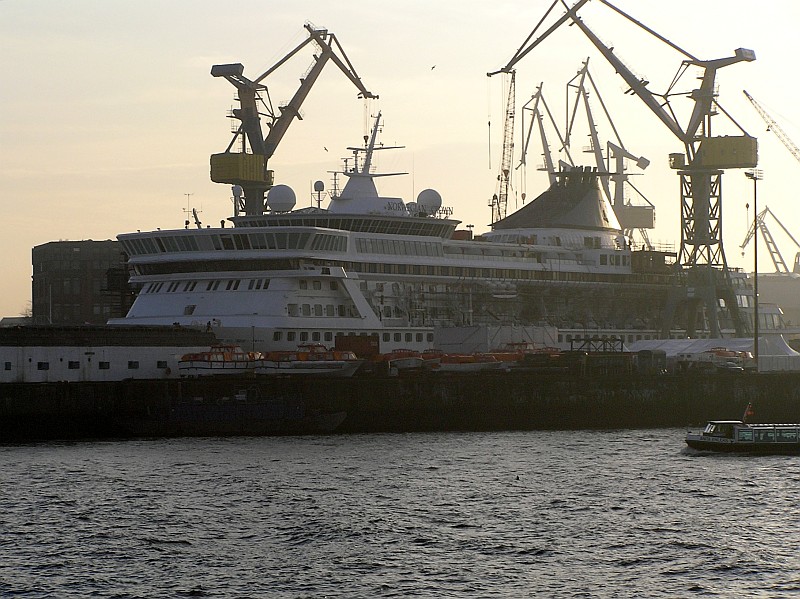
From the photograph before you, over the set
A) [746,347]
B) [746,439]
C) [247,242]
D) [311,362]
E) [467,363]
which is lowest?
[746,439]

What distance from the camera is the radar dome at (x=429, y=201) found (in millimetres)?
113250

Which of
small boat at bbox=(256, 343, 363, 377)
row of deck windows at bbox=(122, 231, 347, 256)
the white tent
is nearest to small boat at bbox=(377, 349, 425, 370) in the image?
small boat at bbox=(256, 343, 363, 377)

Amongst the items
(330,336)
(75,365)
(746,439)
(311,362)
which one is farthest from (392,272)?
(746,439)

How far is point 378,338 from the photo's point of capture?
99.2 m

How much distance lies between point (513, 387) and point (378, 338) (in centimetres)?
1449

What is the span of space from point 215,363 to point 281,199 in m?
30.2

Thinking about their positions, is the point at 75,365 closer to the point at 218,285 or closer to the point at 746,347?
the point at 218,285

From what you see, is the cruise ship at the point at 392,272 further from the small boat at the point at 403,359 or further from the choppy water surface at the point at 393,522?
the choppy water surface at the point at 393,522

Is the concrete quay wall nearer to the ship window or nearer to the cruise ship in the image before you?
Answer: the cruise ship

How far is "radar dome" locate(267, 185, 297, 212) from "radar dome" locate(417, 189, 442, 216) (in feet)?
34.8

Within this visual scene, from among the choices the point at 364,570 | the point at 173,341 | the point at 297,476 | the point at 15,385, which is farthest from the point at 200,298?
the point at 364,570

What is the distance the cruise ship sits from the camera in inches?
3787

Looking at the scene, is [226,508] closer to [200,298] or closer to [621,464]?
[621,464]

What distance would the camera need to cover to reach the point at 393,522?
169 ft
